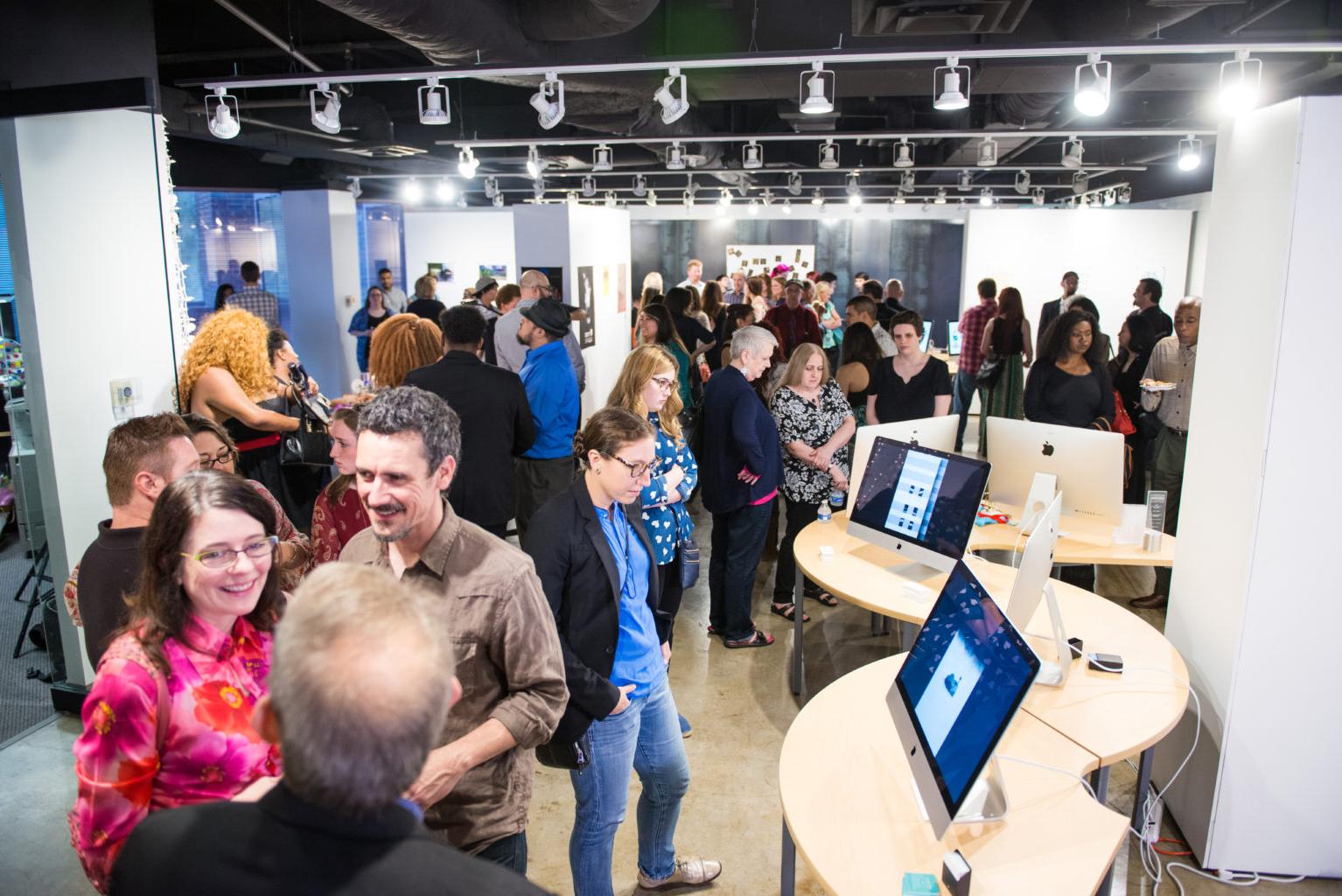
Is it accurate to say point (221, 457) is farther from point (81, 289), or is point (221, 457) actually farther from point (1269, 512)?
point (1269, 512)

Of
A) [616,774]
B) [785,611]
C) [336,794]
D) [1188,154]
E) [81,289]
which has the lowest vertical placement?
[785,611]

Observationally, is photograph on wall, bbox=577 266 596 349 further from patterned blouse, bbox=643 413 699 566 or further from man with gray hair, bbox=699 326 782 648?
patterned blouse, bbox=643 413 699 566

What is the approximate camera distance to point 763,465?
4488 millimetres

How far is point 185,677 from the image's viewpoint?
5.13ft

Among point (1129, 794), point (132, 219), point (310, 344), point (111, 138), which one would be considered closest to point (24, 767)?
point (132, 219)

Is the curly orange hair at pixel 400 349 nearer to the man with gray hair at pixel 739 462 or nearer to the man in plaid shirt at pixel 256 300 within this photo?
the man with gray hair at pixel 739 462

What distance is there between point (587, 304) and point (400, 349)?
17.2ft

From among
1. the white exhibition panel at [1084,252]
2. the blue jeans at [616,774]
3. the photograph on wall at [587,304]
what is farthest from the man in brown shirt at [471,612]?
the white exhibition panel at [1084,252]

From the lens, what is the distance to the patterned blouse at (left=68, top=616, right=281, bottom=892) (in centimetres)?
143

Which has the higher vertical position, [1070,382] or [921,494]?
[1070,382]

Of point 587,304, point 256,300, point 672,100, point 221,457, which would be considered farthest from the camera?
point 256,300

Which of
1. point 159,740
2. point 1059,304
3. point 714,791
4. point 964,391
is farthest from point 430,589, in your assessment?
point 1059,304

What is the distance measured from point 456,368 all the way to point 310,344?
8756 mm

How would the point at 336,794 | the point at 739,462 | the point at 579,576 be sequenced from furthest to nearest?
the point at 739,462 → the point at 579,576 → the point at 336,794
